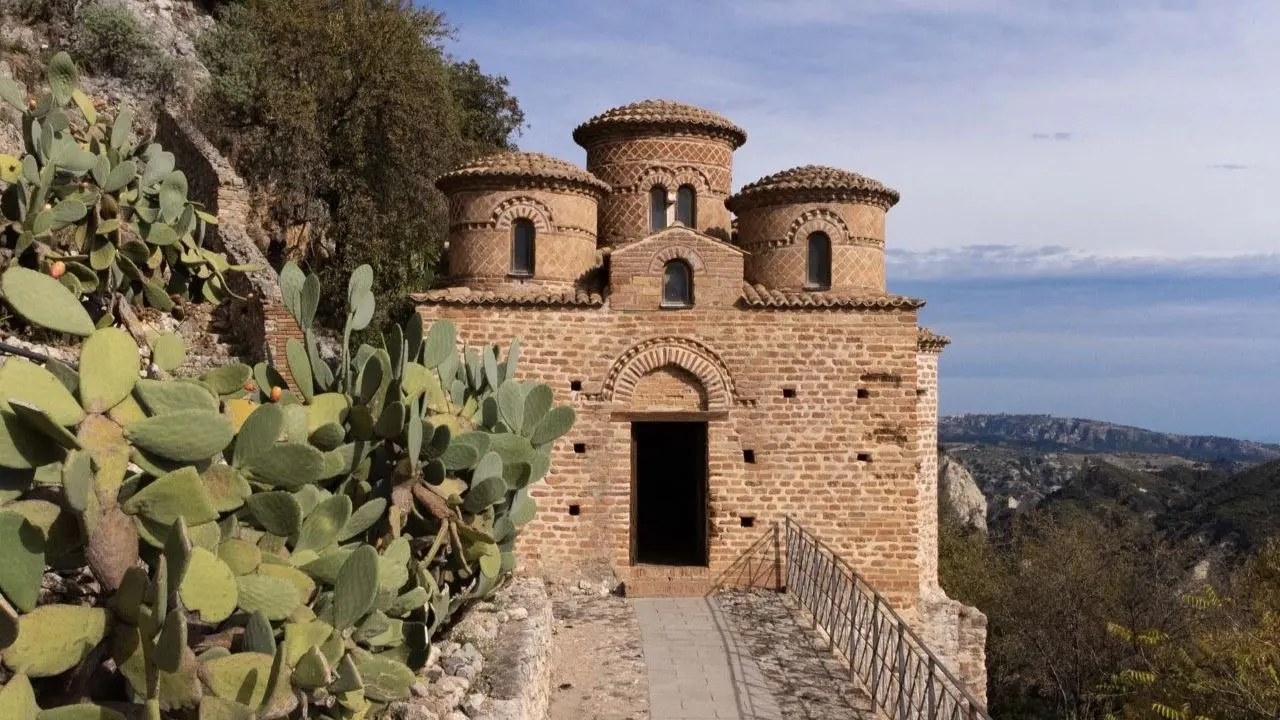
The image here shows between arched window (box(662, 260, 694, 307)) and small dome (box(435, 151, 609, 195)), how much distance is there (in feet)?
6.07

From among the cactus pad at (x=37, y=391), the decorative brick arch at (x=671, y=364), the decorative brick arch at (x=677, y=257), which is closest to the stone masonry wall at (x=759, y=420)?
the decorative brick arch at (x=671, y=364)

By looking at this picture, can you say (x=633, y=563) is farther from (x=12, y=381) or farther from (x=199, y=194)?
(x=199, y=194)

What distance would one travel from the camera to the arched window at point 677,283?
39.0 ft

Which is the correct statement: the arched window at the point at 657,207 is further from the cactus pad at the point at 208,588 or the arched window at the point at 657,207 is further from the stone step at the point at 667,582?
the cactus pad at the point at 208,588

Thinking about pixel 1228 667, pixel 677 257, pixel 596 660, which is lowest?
pixel 1228 667

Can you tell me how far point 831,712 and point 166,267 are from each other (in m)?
7.05

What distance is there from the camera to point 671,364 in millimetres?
11836

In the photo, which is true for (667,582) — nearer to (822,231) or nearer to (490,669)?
(490,669)

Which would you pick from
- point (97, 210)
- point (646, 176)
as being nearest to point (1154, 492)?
point (646, 176)

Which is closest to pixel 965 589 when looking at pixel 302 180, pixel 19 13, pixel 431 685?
pixel 302 180

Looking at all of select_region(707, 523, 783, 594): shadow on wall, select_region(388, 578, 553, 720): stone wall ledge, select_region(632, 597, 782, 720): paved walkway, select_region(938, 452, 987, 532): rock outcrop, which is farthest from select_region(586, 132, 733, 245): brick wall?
select_region(938, 452, 987, 532): rock outcrop

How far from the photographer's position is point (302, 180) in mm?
19344

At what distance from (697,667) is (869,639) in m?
2.06

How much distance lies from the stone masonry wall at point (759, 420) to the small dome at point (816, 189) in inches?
74.0
